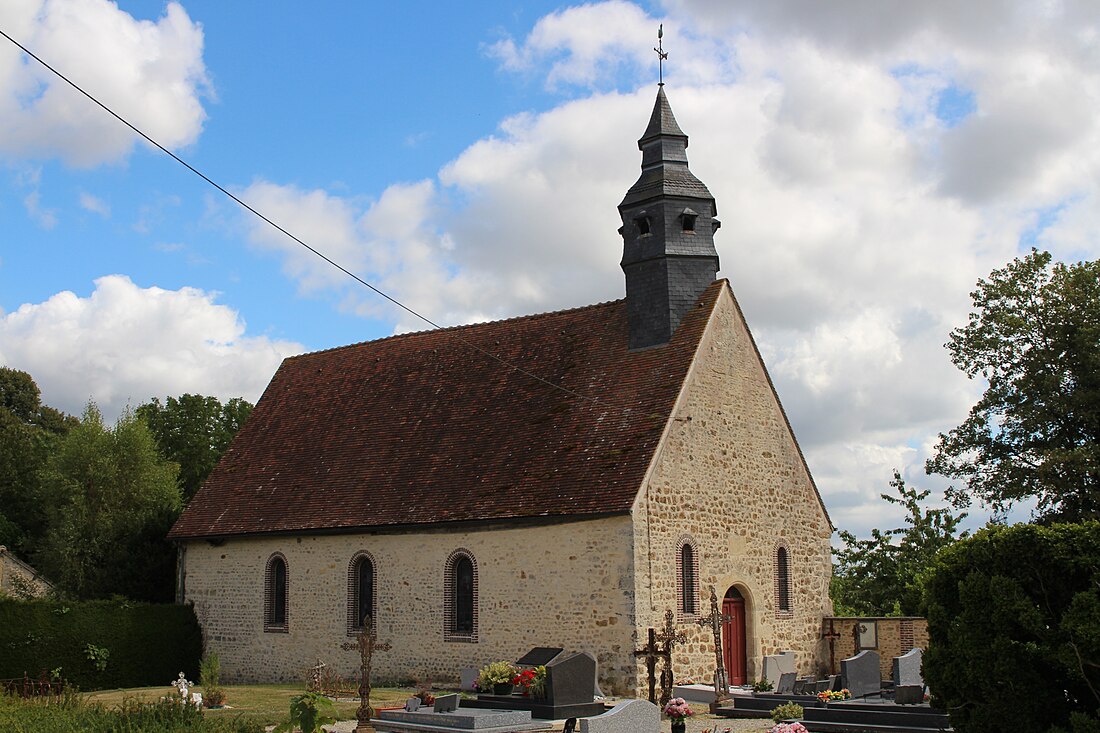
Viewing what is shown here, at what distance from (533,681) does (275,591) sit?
37.2 ft

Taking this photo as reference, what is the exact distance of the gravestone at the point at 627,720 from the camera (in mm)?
13812

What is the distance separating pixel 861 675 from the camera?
750 inches

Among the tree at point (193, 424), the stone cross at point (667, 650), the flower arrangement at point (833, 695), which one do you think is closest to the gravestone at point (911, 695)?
the flower arrangement at point (833, 695)

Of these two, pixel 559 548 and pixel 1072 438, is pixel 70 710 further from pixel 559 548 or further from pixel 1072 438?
pixel 1072 438

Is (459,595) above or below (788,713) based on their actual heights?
above

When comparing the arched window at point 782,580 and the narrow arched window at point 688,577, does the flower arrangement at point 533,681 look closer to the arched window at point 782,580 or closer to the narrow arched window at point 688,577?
the narrow arched window at point 688,577

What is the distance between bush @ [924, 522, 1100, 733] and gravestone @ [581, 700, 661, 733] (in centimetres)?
403

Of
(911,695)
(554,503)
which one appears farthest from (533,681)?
(911,695)

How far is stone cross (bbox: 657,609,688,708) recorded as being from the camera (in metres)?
19.7

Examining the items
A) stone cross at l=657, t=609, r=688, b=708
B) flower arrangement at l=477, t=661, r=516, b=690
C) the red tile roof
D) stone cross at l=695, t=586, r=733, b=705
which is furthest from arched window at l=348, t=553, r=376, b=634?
stone cross at l=695, t=586, r=733, b=705

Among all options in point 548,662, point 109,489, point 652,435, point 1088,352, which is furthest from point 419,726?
point 109,489

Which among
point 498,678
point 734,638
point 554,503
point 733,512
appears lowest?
point 498,678

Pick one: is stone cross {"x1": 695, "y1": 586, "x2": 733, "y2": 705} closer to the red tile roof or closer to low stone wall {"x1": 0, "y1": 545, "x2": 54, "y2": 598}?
the red tile roof

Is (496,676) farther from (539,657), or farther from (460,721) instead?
(460,721)
